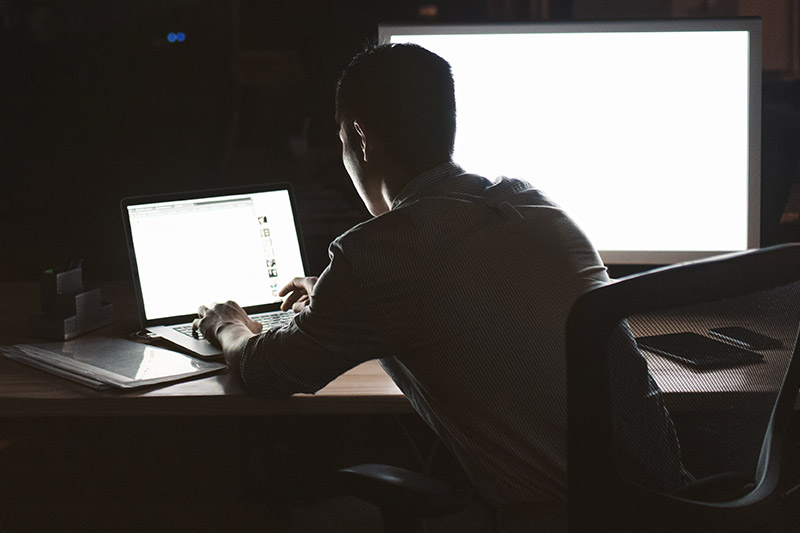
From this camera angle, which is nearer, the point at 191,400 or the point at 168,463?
the point at 191,400

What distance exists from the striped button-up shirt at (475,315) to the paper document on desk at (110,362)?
11.9 inches

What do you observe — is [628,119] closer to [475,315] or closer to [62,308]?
[475,315]

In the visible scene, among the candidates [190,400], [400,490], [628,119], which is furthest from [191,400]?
[628,119]

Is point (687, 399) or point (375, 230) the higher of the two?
point (375, 230)

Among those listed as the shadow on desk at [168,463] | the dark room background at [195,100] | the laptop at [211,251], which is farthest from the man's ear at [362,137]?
the shadow on desk at [168,463]

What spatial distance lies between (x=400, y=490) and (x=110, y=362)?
2.12 ft

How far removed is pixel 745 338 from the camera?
750mm

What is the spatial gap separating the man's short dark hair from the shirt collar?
0.05 meters

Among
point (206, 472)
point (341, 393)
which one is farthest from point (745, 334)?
point (206, 472)

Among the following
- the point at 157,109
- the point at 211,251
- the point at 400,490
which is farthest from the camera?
the point at 157,109

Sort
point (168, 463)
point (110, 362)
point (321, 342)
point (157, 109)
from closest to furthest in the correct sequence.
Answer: point (321, 342), point (110, 362), point (157, 109), point (168, 463)

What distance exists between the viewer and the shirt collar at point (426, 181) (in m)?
1.03

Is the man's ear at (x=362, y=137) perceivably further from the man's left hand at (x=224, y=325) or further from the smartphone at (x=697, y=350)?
the smartphone at (x=697, y=350)

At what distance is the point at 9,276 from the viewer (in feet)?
6.22
